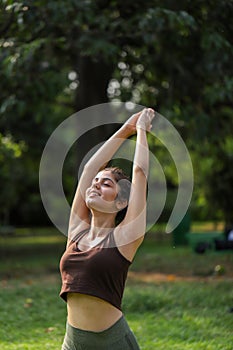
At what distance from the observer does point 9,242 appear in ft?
71.5

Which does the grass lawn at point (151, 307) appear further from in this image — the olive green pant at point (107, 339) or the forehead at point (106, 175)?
the forehead at point (106, 175)

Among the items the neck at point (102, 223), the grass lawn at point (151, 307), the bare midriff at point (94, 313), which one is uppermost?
the neck at point (102, 223)

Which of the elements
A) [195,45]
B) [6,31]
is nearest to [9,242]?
[195,45]

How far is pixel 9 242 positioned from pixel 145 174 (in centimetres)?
1894

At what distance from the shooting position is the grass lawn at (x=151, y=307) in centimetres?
597

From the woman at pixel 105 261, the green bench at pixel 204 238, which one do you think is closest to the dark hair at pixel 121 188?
the woman at pixel 105 261

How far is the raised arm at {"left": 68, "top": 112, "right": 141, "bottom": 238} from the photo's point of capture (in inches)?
143

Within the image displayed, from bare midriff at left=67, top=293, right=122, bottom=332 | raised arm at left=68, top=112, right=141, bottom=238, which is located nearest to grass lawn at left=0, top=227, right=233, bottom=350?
raised arm at left=68, top=112, right=141, bottom=238

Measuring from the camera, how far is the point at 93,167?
3.71 metres

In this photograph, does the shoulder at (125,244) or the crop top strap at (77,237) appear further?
the crop top strap at (77,237)

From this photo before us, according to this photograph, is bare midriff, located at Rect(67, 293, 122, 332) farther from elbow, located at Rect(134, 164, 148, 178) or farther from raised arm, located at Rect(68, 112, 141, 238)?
elbow, located at Rect(134, 164, 148, 178)

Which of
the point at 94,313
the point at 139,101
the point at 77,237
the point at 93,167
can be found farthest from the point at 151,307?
the point at 139,101

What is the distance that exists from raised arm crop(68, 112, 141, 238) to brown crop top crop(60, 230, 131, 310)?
34 cm

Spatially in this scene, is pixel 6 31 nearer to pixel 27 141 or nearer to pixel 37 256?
pixel 27 141
